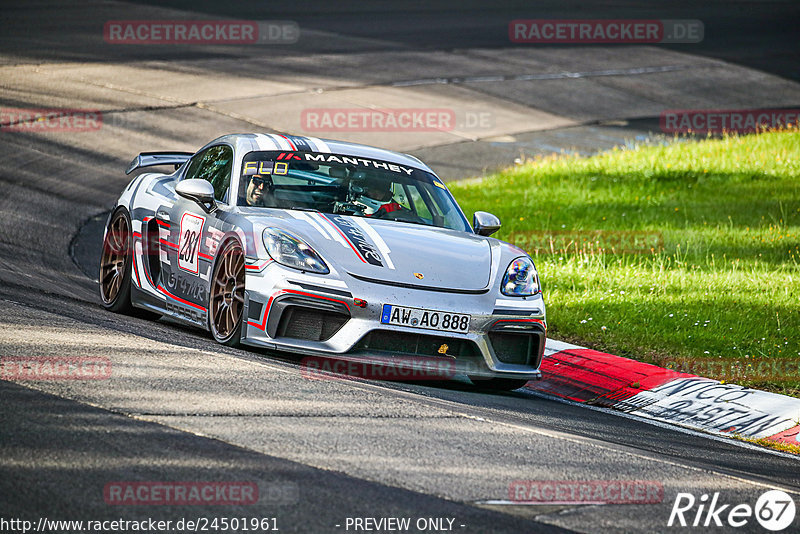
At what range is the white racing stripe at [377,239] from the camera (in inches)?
271

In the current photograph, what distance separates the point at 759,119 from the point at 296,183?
56.9ft

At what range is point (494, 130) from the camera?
2062 centimetres

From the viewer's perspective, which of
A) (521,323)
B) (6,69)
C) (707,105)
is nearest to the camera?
(521,323)

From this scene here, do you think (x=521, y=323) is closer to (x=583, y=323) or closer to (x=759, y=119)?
(x=583, y=323)

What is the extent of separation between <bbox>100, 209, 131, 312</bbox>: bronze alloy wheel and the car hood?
1.84m

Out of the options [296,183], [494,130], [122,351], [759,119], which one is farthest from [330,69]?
[122,351]
